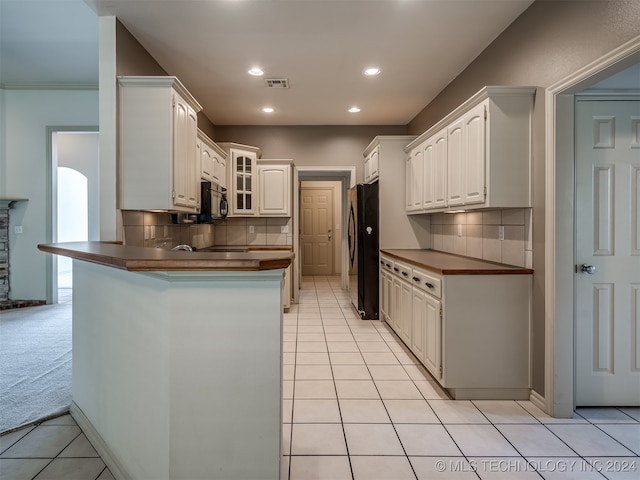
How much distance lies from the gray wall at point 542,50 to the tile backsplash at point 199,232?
3.01 metres

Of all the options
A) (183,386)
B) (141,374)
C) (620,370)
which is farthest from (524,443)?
(141,374)

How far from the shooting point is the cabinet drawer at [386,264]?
13.1 feet

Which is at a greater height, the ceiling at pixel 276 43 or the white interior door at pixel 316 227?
the ceiling at pixel 276 43

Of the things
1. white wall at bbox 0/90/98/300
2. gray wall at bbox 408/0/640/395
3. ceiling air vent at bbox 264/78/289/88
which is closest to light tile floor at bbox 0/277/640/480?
gray wall at bbox 408/0/640/395

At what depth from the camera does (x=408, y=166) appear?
435cm

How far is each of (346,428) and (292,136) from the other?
4.38 metres

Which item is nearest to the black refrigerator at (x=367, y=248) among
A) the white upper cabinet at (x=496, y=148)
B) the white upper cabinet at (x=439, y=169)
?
the white upper cabinet at (x=439, y=169)

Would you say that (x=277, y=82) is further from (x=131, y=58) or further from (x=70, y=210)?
(x=70, y=210)

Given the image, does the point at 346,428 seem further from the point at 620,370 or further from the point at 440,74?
the point at 440,74

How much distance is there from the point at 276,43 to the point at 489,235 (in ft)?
7.94

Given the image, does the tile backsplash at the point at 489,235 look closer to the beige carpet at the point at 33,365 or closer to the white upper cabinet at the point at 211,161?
the white upper cabinet at the point at 211,161

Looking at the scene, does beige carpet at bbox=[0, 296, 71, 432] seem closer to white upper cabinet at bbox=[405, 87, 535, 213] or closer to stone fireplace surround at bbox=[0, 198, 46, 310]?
stone fireplace surround at bbox=[0, 198, 46, 310]

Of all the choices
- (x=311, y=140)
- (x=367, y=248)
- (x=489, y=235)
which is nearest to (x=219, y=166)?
(x=311, y=140)

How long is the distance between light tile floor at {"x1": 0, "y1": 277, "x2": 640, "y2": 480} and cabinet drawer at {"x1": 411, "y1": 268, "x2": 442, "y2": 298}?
70cm
